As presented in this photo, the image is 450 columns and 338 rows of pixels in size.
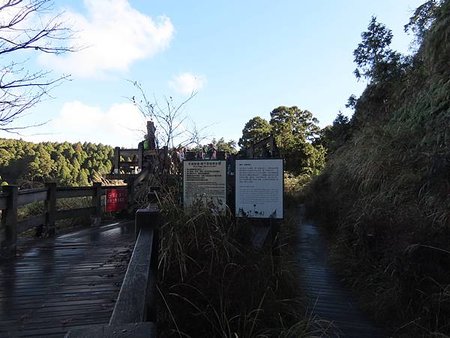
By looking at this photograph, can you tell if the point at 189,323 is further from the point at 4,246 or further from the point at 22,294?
the point at 4,246

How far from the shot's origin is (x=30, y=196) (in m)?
8.41

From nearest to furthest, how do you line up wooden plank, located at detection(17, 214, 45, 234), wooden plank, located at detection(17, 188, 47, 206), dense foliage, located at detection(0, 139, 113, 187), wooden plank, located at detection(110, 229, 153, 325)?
wooden plank, located at detection(110, 229, 153, 325)
wooden plank, located at detection(17, 188, 47, 206)
wooden plank, located at detection(17, 214, 45, 234)
dense foliage, located at detection(0, 139, 113, 187)

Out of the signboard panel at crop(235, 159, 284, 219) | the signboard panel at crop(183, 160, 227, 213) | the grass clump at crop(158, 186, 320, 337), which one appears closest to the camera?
the grass clump at crop(158, 186, 320, 337)

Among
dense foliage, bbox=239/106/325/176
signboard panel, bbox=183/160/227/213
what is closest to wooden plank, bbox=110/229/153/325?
signboard panel, bbox=183/160/227/213

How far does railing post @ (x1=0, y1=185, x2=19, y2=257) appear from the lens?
23.9ft

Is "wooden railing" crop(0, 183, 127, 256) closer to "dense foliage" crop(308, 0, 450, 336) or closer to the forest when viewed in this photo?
the forest

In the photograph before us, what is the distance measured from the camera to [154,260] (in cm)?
374

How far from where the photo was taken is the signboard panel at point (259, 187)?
7.57m

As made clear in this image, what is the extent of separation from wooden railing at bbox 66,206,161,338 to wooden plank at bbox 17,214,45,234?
5.07 meters

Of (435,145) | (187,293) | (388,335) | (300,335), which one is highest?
(435,145)

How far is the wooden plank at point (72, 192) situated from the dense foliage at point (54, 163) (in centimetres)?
250

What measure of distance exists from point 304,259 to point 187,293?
6.02m

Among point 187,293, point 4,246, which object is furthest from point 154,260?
point 4,246

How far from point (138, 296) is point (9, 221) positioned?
5.67m
